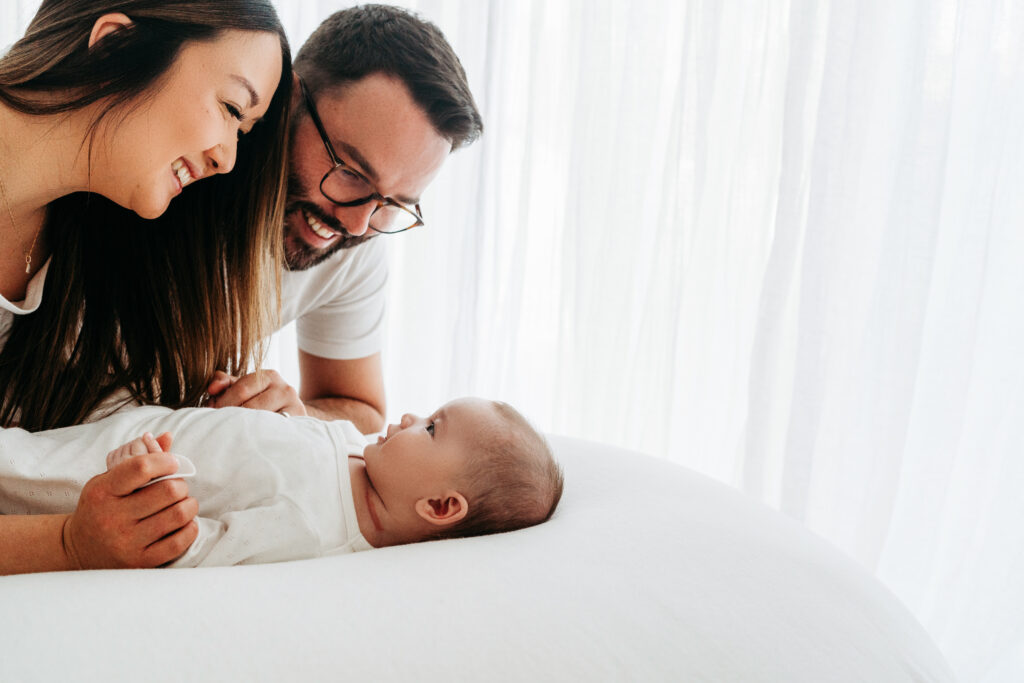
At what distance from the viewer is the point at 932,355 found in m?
1.89

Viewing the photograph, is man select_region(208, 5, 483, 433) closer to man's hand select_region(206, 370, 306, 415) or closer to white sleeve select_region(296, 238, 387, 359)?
man's hand select_region(206, 370, 306, 415)

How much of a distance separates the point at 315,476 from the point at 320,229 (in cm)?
67

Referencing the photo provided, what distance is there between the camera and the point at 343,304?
207cm

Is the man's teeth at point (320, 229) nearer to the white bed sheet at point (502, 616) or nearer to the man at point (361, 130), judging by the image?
the man at point (361, 130)

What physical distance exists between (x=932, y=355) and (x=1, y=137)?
75.5 inches

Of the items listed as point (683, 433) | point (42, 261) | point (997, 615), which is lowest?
point (997, 615)

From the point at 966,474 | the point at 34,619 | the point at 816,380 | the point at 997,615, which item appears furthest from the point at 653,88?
the point at 34,619

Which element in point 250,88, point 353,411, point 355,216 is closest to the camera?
point 250,88

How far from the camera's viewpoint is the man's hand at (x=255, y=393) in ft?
4.85

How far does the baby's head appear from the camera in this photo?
1177 mm

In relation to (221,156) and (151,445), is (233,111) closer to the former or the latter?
(221,156)

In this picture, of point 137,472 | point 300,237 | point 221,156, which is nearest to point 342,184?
point 300,237

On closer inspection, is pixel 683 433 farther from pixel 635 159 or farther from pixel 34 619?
pixel 34 619

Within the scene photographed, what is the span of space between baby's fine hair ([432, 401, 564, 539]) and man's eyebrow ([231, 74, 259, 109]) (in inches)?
25.0
